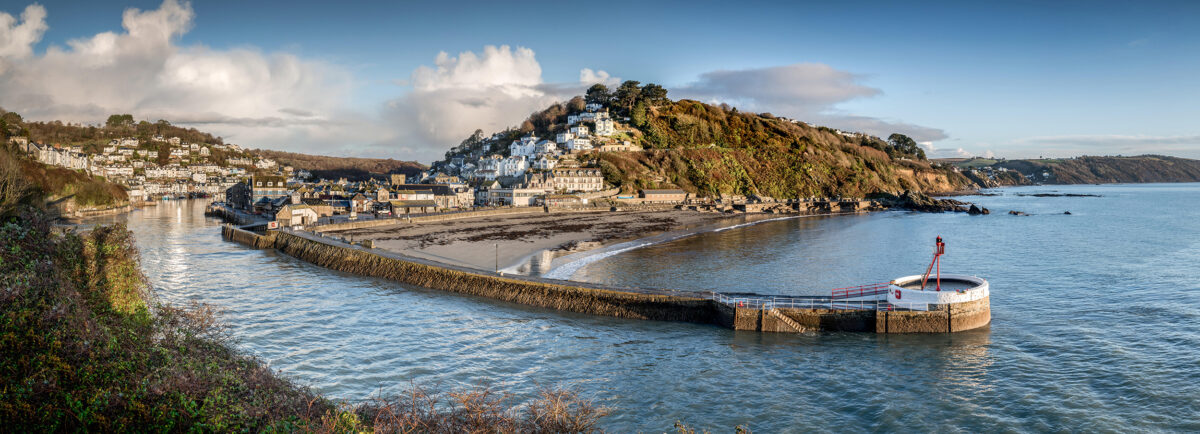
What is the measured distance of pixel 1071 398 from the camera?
58.3 feet

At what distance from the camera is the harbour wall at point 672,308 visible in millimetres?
24469

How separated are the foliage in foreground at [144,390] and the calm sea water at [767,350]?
3.05 m

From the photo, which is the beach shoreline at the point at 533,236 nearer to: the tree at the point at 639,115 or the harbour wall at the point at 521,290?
the harbour wall at the point at 521,290

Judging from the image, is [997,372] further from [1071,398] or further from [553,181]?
[553,181]

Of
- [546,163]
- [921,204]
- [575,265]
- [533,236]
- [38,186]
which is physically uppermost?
[546,163]

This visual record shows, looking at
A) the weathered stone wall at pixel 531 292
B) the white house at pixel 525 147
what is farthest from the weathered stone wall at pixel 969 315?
the white house at pixel 525 147

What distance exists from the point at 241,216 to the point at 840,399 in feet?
294

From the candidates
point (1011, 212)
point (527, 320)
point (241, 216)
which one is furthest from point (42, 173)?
point (1011, 212)

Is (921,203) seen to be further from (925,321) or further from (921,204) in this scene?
(925,321)

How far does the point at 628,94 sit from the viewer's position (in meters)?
164

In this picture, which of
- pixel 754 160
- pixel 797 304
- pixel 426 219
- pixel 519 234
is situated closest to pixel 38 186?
pixel 426 219

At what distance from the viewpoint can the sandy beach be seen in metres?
44.4

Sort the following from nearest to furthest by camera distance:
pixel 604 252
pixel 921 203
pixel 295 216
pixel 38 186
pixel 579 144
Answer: pixel 604 252
pixel 38 186
pixel 295 216
pixel 921 203
pixel 579 144

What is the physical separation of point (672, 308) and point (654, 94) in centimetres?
14728
